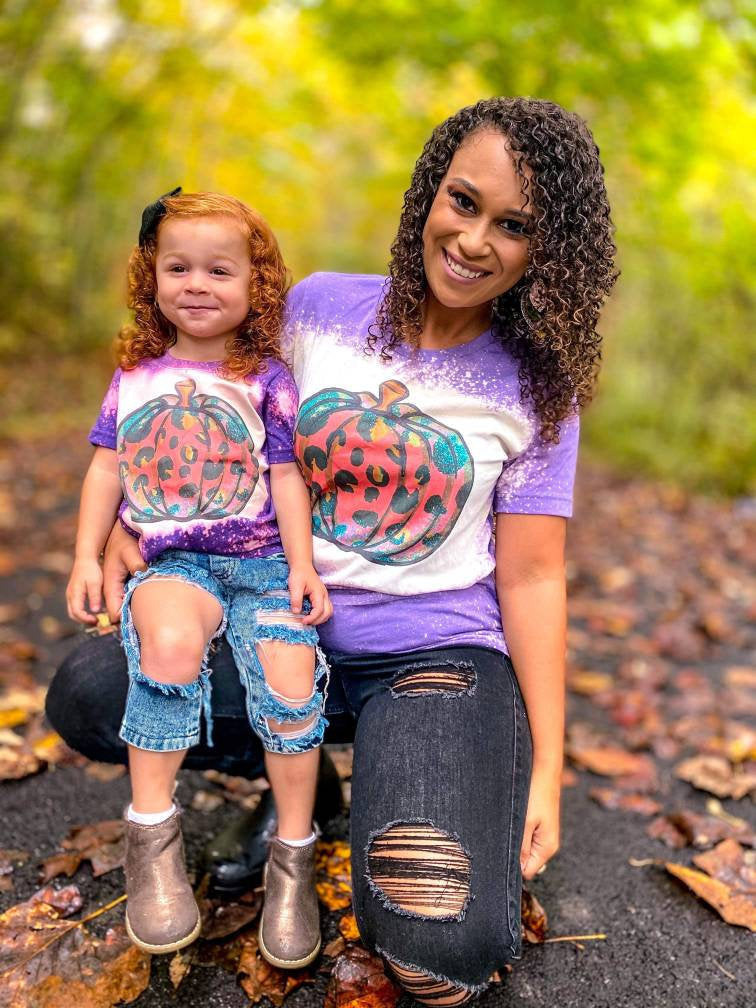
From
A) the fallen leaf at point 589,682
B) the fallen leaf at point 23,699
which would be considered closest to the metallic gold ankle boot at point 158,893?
the fallen leaf at point 23,699

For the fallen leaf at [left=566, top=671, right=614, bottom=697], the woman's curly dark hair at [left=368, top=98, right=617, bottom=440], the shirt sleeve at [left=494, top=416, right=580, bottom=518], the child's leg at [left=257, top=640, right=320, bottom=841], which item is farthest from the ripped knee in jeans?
the fallen leaf at [left=566, top=671, right=614, bottom=697]

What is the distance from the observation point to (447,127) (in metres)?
1.95

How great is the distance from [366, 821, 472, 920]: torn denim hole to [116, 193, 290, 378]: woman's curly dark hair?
1.04 meters

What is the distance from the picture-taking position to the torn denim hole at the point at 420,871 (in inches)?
66.8

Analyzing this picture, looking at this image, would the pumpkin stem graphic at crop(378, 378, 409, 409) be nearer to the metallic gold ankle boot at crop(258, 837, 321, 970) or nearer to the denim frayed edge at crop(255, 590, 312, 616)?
the denim frayed edge at crop(255, 590, 312, 616)

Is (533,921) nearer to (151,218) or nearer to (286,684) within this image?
(286,684)

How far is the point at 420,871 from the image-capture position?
1.71m

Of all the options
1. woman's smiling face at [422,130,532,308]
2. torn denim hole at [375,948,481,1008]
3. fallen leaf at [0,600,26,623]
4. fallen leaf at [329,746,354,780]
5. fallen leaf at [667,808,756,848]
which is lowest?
fallen leaf at [667,808,756,848]

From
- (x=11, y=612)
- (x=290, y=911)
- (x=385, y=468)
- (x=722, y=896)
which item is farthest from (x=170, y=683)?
(x=11, y=612)

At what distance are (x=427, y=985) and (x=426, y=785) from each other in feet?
1.23

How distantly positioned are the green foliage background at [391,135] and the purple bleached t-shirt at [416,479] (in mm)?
5280

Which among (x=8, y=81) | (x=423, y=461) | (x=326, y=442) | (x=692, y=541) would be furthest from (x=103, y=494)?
(x=8, y=81)

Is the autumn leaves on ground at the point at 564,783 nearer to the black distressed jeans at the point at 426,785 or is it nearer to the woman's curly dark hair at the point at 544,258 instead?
the black distressed jeans at the point at 426,785

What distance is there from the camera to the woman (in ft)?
6.00
